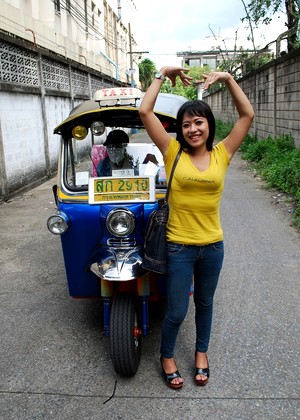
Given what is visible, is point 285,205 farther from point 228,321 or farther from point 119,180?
point 119,180

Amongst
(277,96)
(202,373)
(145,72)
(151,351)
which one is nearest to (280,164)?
(277,96)

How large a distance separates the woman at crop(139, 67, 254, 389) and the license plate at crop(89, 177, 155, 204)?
1.49 ft

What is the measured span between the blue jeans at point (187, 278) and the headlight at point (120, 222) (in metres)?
0.43

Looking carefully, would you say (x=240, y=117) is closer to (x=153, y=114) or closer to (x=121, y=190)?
(x=153, y=114)

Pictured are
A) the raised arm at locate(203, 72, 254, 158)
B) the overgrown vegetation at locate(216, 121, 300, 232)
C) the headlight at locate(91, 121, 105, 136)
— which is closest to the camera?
the raised arm at locate(203, 72, 254, 158)

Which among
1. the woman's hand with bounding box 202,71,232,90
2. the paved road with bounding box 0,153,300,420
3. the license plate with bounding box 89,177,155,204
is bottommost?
the paved road with bounding box 0,153,300,420

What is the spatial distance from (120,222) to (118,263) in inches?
11.7

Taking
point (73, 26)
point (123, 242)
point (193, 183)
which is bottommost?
point (123, 242)

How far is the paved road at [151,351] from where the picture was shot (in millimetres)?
2637

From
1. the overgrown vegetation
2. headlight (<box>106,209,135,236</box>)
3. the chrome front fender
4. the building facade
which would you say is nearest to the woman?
the chrome front fender

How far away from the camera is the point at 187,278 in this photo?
2619 millimetres

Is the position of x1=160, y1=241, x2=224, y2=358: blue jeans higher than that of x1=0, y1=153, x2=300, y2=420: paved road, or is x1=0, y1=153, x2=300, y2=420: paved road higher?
x1=160, y1=241, x2=224, y2=358: blue jeans

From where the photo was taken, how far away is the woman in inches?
99.4

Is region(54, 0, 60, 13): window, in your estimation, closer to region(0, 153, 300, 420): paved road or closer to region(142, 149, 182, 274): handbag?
region(0, 153, 300, 420): paved road
